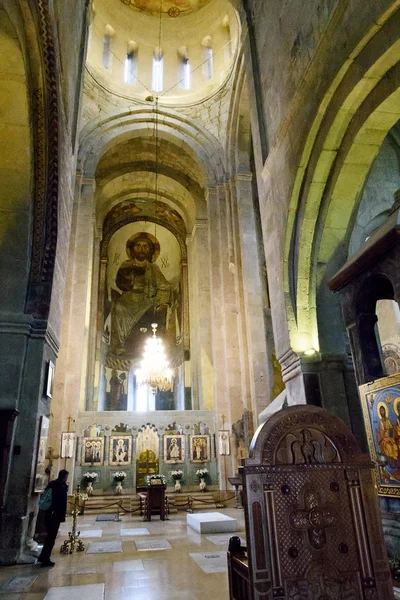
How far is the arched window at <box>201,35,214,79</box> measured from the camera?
17297 mm

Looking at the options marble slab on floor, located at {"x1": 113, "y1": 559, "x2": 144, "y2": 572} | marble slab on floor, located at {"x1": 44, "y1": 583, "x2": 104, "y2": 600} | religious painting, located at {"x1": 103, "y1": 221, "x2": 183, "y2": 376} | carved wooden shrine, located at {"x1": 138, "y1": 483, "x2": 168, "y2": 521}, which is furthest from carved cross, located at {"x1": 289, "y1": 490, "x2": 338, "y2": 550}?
religious painting, located at {"x1": 103, "y1": 221, "x2": 183, "y2": 376}

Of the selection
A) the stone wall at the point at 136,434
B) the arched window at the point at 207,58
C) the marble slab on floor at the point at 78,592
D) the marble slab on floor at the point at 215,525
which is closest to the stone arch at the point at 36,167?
the marble slab on floor at the point at 78,592

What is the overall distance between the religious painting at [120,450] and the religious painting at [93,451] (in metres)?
0.34

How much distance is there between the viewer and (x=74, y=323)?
13695 millimetres

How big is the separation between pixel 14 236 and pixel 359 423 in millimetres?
6280

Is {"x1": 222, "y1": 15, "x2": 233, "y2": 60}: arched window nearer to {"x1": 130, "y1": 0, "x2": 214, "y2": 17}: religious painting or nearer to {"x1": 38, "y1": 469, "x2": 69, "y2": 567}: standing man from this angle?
{"x1": 130, "y1": 0, "x2": 214, "y2": 17}: religious painting

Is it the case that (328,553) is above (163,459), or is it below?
below

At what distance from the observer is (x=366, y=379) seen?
498cm

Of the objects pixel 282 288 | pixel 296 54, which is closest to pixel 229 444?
pixel 282 288

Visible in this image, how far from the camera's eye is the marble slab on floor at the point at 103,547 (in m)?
6.24

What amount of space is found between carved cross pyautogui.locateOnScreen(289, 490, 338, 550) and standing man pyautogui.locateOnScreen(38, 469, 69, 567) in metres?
3.69

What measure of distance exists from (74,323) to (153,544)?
840cm

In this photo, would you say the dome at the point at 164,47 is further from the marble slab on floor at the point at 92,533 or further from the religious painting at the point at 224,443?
the marble slab on floor at the point at 92,533

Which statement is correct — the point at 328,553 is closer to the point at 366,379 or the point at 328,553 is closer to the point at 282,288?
the point at 366,379
